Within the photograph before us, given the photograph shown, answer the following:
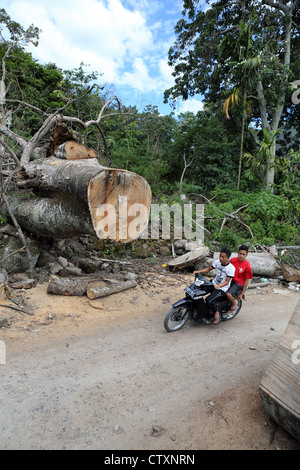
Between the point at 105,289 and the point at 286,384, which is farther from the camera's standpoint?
the point at 105,289

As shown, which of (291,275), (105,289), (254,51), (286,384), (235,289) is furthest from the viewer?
(254,51)

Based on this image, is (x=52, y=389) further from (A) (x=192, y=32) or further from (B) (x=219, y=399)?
(A) (x=192, y=32)

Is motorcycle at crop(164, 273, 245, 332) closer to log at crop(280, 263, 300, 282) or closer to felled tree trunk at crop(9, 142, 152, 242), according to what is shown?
felled tree trunk at crop(9, 142, 152, 242)

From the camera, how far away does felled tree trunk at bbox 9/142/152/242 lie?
3.75 metres

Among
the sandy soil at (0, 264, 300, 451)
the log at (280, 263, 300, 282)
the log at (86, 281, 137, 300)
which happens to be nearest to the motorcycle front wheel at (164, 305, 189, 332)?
the sandy soil at (0, 264, 300, 451)

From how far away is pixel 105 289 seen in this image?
15.8 feet

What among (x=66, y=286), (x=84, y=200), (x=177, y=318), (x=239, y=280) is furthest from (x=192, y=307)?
(x=84, y=200)

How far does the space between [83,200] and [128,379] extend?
2367 mm

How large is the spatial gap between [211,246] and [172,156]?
30.1ft

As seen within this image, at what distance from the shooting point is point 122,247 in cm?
704

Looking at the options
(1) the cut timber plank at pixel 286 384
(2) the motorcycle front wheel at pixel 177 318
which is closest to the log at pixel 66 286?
(2) the motorcycle front wheel at pixel 177 318

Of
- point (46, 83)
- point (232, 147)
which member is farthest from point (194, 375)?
point (46, 83)

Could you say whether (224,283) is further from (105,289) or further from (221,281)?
(105,289)

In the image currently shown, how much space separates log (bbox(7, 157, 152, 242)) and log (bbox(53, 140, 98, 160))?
14 centimetres
